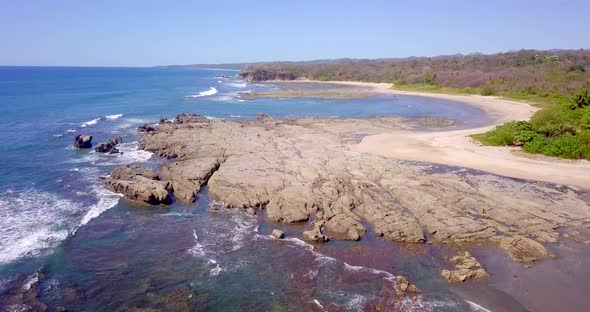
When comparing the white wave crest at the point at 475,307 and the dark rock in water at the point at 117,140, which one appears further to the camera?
the dark rock in water at the point at 117,140

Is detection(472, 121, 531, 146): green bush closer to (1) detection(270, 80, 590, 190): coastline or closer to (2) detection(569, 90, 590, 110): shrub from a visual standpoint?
(1) detection(270, 80, 590, 190): coastline

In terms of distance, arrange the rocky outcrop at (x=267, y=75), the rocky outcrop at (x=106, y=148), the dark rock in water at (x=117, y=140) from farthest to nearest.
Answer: the rocky outcrop at (x=267, y=75) → the dark rock in water at (x=117, y=140) → the rocky outcrop at (x=106, y=148)

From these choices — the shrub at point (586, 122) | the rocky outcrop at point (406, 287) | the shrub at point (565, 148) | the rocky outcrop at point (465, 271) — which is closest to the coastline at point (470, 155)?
the shrub at point (565, 148)

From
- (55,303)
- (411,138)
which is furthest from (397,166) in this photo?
(55,303)

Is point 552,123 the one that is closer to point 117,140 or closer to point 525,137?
point 525,137

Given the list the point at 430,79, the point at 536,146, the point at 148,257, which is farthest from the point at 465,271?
the point at 430,79

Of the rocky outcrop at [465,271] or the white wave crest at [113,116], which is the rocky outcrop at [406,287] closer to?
the rocky outcrop at [465,271]
